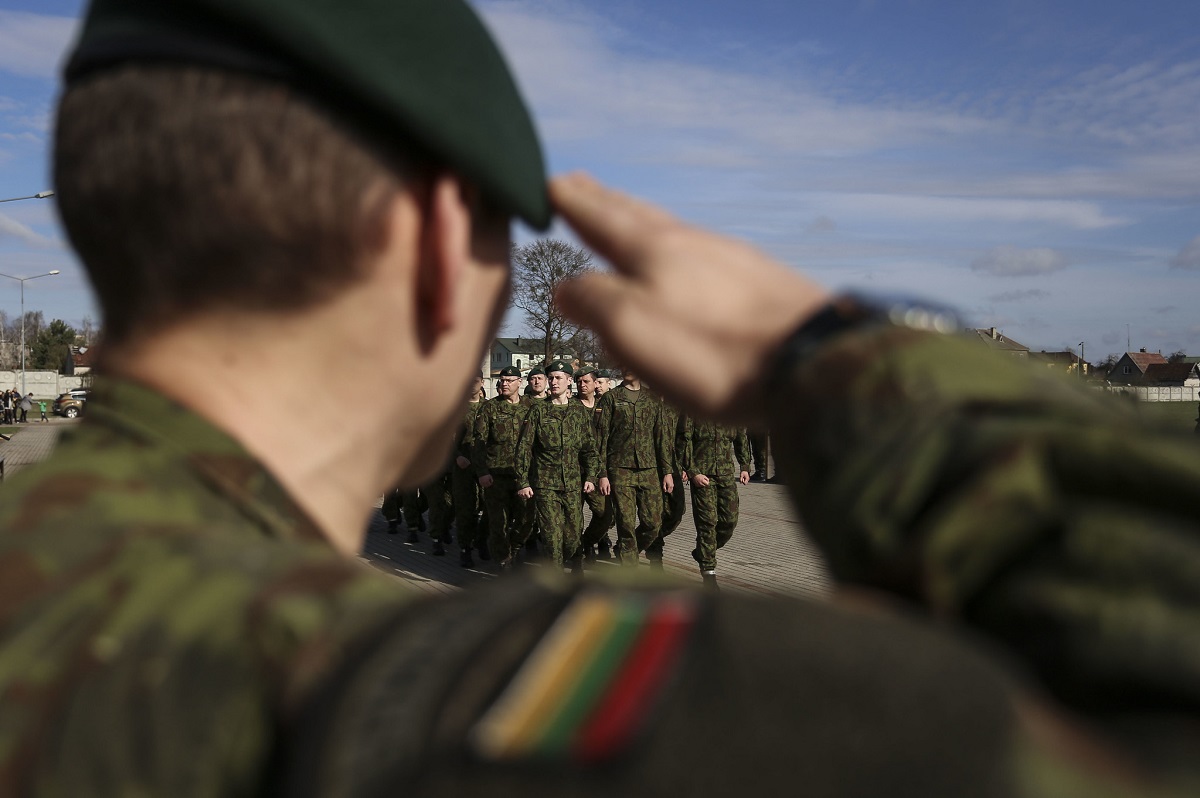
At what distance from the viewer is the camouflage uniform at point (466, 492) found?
42.8ft

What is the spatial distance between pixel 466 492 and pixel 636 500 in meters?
2.57

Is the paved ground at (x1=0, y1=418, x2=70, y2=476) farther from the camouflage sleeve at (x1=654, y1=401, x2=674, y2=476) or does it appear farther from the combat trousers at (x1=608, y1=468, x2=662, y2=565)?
the camouflage sleeve at (x1=654, y1=401, x2=674, y2=476)

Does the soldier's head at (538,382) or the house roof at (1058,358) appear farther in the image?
the soldier's head at (538,382)

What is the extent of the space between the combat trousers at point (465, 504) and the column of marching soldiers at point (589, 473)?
16 millimetres

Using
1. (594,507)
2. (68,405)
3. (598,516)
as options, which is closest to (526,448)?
(594,507)

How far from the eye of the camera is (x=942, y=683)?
0.51 m

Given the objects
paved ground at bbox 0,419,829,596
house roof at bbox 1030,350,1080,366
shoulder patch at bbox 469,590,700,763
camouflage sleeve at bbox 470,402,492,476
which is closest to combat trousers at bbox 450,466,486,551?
paved ground at bbox 0,419,829,596

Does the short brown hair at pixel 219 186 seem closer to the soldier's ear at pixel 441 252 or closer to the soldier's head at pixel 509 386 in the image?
the soldier's ear at pixel 441 252

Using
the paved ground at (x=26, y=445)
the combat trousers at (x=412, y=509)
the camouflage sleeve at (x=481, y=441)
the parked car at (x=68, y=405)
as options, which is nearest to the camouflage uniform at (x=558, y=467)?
the camouflage sleeve at (x=481, y=441)

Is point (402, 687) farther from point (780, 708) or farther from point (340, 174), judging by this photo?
point (340, 174)

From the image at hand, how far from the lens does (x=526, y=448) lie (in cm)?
1224

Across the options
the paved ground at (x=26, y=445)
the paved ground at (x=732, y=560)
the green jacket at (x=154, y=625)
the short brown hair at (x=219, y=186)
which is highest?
the short brown hair at (x=219, y=186)

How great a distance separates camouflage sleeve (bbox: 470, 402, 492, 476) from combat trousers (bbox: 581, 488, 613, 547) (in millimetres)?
1346

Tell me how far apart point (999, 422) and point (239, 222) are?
71cm
